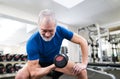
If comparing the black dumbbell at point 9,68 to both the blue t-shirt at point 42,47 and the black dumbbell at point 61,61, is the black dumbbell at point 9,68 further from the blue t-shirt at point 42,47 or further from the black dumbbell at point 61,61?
the black dumbbell at point 61,61

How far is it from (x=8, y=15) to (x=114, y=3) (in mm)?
3456

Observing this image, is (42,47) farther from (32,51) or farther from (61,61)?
(61,61)

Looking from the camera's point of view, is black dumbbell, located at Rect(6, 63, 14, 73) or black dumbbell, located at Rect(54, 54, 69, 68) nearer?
black dumbbell, located at Rect(54, 54, 69, 68)

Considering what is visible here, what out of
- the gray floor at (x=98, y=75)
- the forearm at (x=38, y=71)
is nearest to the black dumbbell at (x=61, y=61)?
the forearm at (x=38, y=71)

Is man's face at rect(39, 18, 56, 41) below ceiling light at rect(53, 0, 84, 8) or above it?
below

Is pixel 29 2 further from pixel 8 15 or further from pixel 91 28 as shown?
pixel 91 28

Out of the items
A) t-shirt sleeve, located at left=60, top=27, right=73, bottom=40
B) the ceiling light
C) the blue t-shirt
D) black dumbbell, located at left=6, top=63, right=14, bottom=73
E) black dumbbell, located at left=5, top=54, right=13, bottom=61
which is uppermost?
the ceiling light

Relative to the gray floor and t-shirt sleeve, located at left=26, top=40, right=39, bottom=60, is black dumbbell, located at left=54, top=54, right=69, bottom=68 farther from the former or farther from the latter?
the gray floor

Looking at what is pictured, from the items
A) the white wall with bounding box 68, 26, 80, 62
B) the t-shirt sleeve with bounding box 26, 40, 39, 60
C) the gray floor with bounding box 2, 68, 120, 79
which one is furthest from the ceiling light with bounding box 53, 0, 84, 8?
the t-shirt sleeve with bounding box 26, 40, 39, 60

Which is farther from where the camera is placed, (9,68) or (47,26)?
(9,68)

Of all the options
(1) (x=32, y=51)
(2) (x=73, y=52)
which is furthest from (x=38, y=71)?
(2) (x=73, y=52)

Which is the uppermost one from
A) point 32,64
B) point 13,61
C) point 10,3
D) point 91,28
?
point 10,3

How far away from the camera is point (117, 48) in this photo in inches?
239

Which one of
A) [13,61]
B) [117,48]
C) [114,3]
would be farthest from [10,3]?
[117,48]
